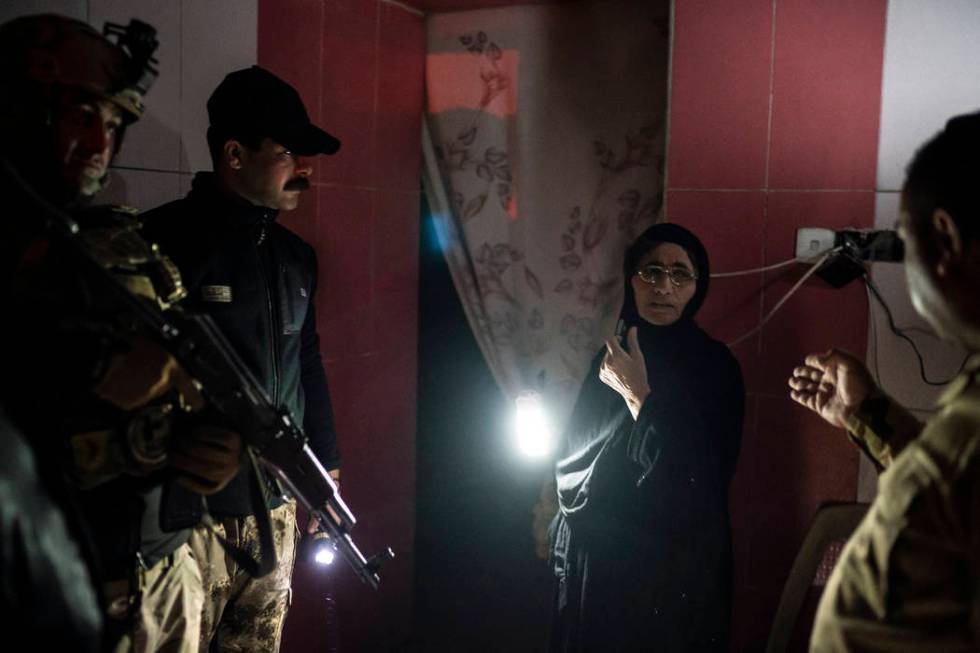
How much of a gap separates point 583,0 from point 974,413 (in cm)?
236

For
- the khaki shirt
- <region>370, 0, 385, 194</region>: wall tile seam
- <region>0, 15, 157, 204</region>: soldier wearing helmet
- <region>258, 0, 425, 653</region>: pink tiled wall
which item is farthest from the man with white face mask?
<region>370, 0, 385, 194</region>: wall tile seam

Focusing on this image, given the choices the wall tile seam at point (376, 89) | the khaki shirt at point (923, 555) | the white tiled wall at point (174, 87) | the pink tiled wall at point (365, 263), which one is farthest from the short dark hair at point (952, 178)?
the wall tile seam at point (376, 89)

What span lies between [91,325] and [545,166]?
2053 mm

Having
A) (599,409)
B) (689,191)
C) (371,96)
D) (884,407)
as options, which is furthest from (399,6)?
(884,407)

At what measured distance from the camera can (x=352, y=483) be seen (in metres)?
2.87

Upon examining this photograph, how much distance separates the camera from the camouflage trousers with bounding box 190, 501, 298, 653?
5.95 ft

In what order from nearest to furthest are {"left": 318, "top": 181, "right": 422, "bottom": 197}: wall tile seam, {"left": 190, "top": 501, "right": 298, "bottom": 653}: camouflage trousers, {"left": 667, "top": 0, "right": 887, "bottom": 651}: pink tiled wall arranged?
{"left": 190, "top": 501, "right": 298, "bottom": 653}: camouflage trousers, {"left": 667, "top": 0, "right": 887, "bottom": 651}: pink tiled wall, {"left": 318, "top": 181, "right": 422, "bottom": 197}: wall tile seam

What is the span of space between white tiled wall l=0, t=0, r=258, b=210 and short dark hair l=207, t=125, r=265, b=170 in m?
0.16

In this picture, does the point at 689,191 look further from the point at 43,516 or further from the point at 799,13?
the point at 43,516

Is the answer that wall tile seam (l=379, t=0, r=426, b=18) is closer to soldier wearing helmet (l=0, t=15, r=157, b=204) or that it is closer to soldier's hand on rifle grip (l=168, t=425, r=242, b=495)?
soldier wearing helmet (l=0, t=15, r=157, b=204)

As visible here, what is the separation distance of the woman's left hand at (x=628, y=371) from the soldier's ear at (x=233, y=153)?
3.45ft

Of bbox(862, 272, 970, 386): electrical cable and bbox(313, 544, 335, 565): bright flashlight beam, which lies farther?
bbox(862, 272, 970, 386): electrical cable

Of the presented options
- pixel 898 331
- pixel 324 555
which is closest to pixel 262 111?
pixel 324 555

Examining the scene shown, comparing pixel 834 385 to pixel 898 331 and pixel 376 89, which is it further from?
pixel 376 89
